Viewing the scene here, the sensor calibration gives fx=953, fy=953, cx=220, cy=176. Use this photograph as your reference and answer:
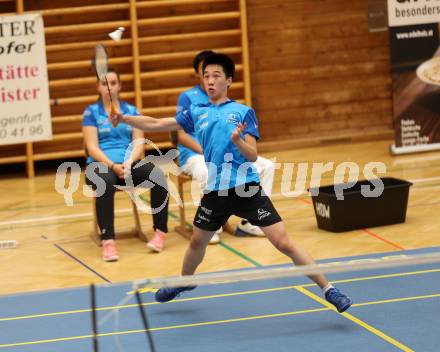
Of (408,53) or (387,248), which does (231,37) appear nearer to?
(408,53)

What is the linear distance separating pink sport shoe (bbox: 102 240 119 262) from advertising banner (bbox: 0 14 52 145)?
3383 millimetres

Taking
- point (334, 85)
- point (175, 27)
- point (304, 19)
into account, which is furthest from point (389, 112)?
point (175, 27)

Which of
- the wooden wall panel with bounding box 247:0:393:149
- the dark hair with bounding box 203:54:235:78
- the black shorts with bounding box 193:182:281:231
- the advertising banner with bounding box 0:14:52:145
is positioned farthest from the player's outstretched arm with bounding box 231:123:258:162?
the wooden wall panel with bounding box 247:0:393:149

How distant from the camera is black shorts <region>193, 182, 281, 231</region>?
6.22 m

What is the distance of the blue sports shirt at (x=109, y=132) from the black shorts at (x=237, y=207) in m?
2.47

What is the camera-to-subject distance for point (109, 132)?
866 cm

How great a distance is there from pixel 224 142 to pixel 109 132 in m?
2.66

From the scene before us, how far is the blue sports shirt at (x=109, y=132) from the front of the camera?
8578 mm

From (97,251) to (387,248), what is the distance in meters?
2.54

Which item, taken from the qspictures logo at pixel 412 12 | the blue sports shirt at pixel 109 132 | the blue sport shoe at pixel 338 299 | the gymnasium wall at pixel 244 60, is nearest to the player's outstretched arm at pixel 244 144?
the blue sport shoe at pixel 338 299

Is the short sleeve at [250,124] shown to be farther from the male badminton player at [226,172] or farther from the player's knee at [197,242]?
the player's knee at [197,242]

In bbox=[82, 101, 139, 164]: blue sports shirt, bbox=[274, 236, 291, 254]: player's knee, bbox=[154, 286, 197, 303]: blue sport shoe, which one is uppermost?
bbox=[82, 101, 139, 164]: blue sports shirt

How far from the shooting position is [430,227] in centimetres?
862

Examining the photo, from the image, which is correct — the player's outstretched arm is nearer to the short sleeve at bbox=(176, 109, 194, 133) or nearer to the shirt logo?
the shirt logo
